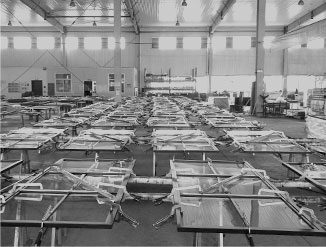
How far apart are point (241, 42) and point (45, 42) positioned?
54.4ft

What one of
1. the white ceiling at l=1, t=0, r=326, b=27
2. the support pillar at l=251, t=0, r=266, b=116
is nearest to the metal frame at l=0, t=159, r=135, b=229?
the support pillar at l=251, t=0, r=266, b=116

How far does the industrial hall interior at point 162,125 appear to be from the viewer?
10.5 feet

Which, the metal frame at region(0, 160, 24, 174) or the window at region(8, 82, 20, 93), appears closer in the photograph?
the metal frame at region(0, 160, 24, 174)

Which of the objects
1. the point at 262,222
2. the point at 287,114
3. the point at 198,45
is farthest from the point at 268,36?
the point at 262,222

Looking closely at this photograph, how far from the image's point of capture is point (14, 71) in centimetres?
2578

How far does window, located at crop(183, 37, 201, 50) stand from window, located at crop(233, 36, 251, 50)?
3.07m

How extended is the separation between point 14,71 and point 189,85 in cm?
1331

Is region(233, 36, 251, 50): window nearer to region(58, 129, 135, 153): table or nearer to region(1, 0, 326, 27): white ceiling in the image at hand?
region(1, 0, 326, 27): white ceiling

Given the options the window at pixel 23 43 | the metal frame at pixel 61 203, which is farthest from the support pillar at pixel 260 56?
the window at pixel 23 43

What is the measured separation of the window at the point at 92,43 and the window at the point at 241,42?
452 inches

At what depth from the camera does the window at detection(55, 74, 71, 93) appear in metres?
25.1

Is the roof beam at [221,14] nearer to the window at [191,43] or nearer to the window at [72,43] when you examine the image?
the window at [191,43]

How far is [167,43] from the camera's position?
2922cm

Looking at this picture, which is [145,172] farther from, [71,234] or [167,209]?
[71,234]
